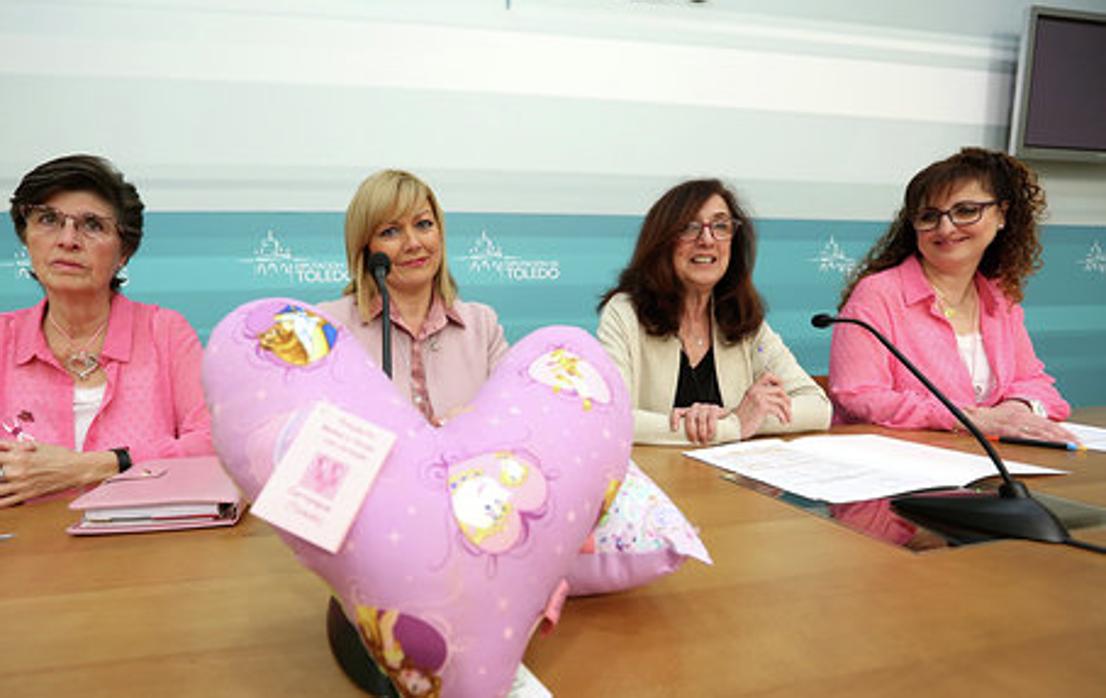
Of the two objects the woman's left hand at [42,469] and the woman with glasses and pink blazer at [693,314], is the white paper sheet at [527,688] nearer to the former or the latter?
the woman's left hand at [42,469]

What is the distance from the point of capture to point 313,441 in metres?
0.47

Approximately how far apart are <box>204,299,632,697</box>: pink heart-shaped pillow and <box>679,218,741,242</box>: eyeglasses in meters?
1.39

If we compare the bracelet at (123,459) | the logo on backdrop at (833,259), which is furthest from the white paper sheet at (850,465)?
the logo on backdrop at (833,259)

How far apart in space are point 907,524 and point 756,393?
0.65 meters

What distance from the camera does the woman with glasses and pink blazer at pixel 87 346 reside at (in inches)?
57.3

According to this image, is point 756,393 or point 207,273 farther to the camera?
point 207,273

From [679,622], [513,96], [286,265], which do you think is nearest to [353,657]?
[679,622]

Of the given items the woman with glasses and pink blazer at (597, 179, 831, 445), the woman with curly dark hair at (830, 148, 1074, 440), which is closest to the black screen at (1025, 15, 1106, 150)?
the woman with curly dark hair at (830, 148, 1074, 440)

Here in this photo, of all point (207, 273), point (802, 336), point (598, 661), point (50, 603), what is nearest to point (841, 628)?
point (598, 661)

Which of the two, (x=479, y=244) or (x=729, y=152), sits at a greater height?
(x=729, y=152)

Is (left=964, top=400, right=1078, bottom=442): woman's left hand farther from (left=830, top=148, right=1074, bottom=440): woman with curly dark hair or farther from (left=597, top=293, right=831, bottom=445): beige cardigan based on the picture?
(left=597, top=293, right=831, bottom=445): beige cardigan

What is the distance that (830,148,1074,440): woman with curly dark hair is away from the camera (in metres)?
1.85

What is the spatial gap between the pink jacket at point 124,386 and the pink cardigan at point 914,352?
156 centimetres

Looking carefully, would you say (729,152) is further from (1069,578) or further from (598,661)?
(598,661)
